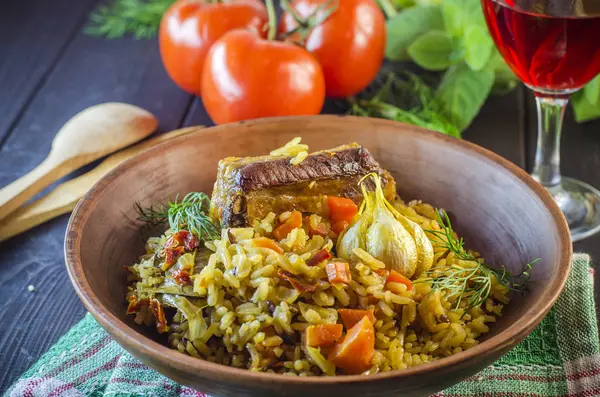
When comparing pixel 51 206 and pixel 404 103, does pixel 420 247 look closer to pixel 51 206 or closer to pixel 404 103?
pixel 51 206

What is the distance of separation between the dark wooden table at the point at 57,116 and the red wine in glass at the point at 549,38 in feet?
2.58

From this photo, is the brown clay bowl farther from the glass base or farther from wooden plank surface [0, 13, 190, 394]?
the glass base

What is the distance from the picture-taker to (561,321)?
2.85 m

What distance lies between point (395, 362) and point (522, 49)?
5.36 feet

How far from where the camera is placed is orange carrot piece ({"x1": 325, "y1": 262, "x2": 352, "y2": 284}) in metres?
2.30

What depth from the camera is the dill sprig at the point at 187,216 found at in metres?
2.67

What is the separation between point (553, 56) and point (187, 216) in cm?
168

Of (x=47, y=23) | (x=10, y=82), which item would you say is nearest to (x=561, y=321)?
(x=10, y=82)

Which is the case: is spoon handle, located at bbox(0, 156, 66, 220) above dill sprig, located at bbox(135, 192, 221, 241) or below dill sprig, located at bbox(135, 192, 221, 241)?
below

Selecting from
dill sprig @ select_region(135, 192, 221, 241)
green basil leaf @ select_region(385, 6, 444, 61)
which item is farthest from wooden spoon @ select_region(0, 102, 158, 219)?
green basil leaf @ select_region(385, 6, 444, 61)

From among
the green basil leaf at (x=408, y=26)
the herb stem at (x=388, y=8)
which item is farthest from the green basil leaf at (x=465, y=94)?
the herb stem at (x=388, y=8)

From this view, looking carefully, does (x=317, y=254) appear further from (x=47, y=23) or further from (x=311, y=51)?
(x=47, y=23)

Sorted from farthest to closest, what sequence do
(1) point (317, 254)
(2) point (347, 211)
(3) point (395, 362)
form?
(2) point (347, 211) → (1) point (317, 254) → (3) point (395, 362)

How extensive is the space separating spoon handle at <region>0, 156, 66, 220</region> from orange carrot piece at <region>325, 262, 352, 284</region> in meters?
1.87
